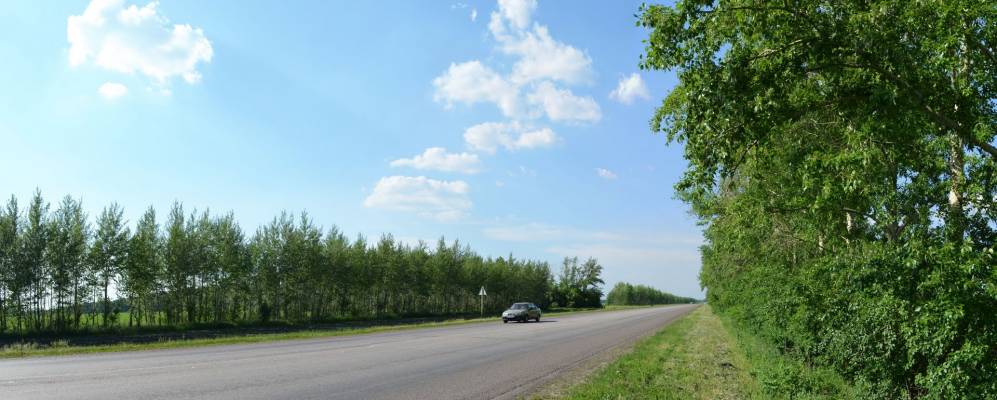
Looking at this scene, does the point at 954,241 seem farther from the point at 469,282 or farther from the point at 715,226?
the point at 469,282

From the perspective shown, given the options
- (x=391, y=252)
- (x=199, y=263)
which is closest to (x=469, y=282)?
(x=391, y=252)

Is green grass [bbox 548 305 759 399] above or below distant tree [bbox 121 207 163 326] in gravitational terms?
below

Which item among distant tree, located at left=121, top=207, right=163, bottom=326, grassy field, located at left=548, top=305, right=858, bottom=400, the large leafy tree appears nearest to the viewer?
grassy field, located at left=548, top=305, right=858, bottom=400

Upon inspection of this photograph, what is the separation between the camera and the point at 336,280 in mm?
56594

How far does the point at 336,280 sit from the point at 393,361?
146 ft

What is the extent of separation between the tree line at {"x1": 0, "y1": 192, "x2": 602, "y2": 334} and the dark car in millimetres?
20189

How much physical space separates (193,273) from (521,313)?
86.1 feet

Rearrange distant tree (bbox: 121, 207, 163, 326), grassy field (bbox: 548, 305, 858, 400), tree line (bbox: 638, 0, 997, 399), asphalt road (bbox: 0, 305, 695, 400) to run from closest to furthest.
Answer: tree line (bbox: 638, 0, 997, 399)
asphalt road (bbox: 0, 305, 695, 400)
grassy field (bbox: 548, 305, 858, 400)
distant tree (bbox: 121, 207, 163, 326)

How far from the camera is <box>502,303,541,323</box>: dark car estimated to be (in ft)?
131

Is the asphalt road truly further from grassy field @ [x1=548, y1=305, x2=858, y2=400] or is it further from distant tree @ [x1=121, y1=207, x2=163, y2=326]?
distant tree @ [x1=121, y1=207, x2=163, y2=326]

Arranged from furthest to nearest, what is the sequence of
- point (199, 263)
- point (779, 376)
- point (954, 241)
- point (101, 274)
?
point (199, 263), point (101, 274), point (779, 376), point (954, 241)

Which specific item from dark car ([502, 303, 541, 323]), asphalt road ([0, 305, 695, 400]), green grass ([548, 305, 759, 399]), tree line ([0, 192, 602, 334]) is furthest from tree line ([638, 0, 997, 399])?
tree line ([0, 192, 602, 334])

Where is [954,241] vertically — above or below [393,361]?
above

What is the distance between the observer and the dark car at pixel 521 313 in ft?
131
